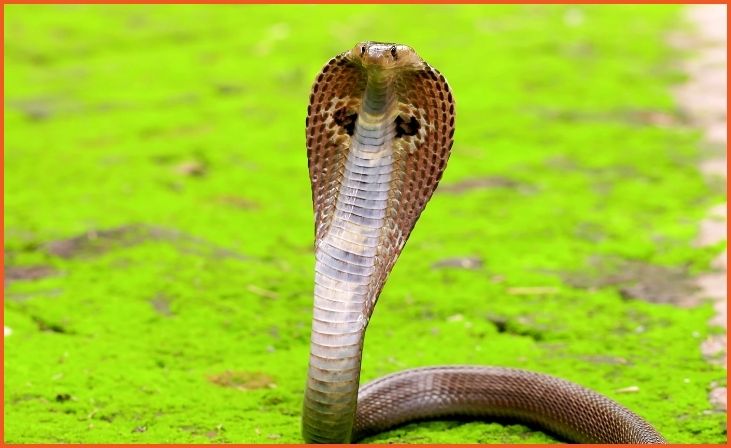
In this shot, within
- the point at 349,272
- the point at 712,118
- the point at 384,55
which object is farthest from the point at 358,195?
the point at 712,118

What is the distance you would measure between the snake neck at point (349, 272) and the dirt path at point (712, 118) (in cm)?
130

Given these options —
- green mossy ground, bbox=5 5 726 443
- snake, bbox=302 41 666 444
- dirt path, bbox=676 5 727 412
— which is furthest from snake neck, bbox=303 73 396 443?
dirt path, bbox=676 5 727 412

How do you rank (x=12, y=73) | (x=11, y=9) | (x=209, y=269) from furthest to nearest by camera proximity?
(x=11, y=9) < (x=12, y=73) < (x=209, y=269)

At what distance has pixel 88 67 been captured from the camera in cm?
974

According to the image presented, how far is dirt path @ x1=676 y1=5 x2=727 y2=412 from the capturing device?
4.28 m

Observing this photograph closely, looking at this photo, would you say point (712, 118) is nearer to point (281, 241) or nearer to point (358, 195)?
point (281, 241)

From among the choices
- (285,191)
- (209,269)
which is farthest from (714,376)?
(285,191)

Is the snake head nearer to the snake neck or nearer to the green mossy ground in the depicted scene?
the snake neck

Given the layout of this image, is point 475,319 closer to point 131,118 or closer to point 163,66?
point 131,118

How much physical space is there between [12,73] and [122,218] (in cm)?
410

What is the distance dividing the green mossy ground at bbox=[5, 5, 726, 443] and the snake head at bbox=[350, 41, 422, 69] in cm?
121

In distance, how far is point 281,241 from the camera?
5617 millimetres

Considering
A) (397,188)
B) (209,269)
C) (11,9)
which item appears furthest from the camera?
(11,9)

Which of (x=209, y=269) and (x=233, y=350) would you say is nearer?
(x=233, y=350)
